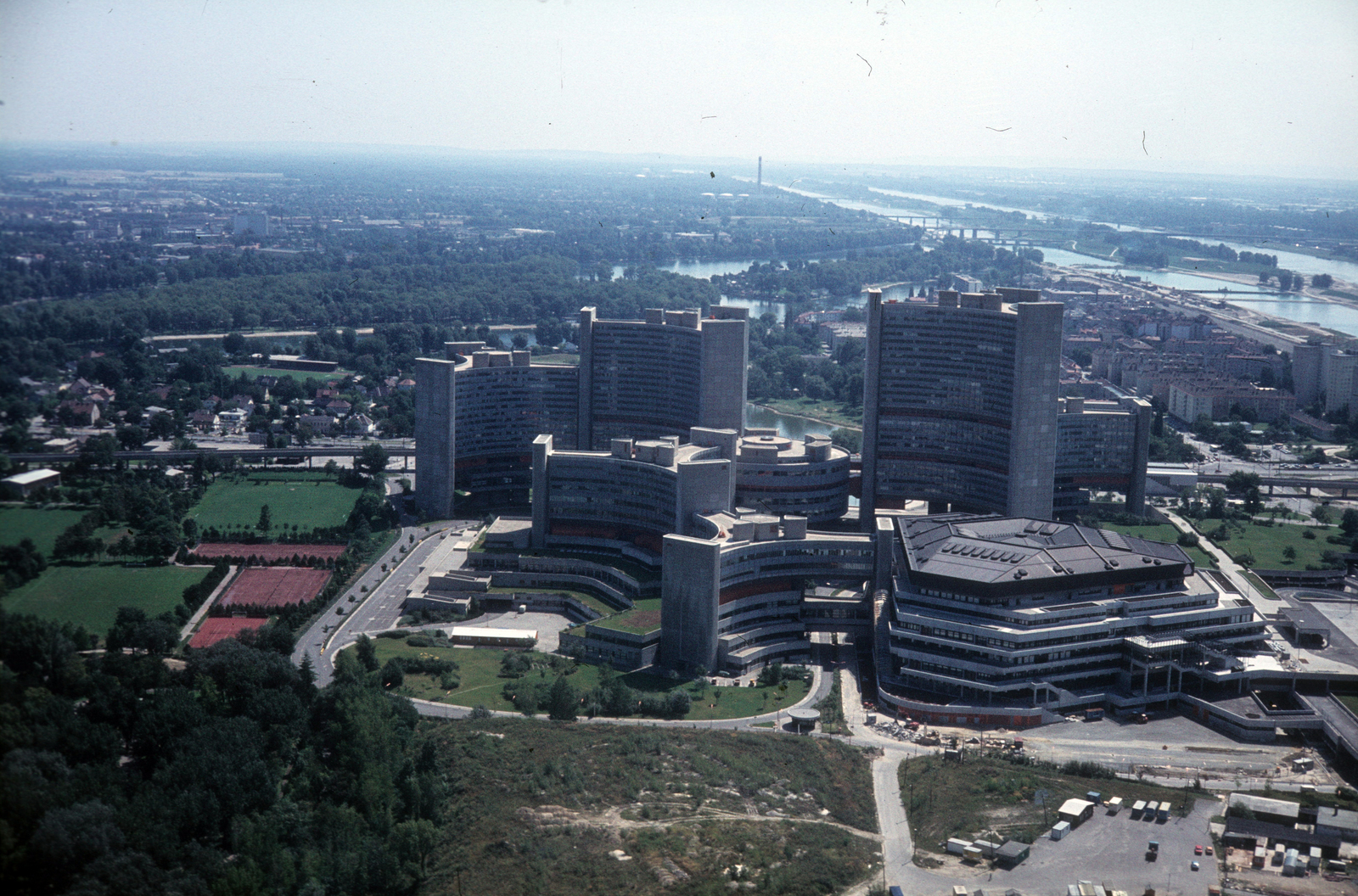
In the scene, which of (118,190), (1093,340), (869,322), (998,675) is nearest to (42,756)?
(998,675)

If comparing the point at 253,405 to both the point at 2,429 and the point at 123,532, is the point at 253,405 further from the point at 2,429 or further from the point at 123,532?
the point at 2,429

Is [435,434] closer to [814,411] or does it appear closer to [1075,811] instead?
[1075,811]

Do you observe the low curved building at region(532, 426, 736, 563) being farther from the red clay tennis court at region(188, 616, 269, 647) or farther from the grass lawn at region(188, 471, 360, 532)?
the grass lawn at region(188, 471, 360, 532)

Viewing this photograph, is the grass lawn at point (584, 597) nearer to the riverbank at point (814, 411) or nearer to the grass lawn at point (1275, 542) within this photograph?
the grass lawn at point (1275, 542)

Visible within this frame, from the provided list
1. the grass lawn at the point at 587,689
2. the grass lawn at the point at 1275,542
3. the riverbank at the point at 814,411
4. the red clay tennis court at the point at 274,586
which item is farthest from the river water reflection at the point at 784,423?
the grass lawn at the point at 587,689

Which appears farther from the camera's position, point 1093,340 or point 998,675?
point 1093,340
